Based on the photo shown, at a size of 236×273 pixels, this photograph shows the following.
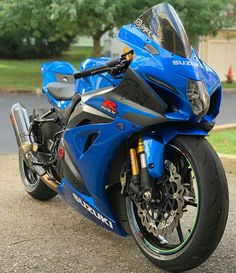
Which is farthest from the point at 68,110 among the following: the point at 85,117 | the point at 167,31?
the point at 167,31

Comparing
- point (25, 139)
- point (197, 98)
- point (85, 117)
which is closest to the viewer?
point (197, 98)

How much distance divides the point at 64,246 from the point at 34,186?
124 cm

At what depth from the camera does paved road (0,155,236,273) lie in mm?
3564

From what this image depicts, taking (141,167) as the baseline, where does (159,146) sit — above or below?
above

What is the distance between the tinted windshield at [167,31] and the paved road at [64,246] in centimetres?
147

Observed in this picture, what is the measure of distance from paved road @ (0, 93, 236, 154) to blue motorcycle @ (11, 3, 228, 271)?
14.3ft

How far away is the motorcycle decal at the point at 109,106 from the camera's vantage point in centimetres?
340

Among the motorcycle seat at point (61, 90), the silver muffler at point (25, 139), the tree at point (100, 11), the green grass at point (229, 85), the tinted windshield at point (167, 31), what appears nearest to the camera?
the tinted windshield at point (167, 31)

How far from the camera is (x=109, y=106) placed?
136 inches

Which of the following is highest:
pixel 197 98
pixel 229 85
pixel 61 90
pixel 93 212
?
pixel 197 98

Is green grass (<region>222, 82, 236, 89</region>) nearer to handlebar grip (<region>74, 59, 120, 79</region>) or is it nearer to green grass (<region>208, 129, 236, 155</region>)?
green grass (<region>208, 129, 236, 155</region>)

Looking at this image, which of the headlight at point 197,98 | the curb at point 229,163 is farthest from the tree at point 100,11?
the headlight at point 197,98

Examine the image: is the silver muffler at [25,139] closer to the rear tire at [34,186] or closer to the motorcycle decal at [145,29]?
the rear tire at [34,186]

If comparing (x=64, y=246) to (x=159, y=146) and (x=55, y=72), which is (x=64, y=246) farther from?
(x=55, y=72)
